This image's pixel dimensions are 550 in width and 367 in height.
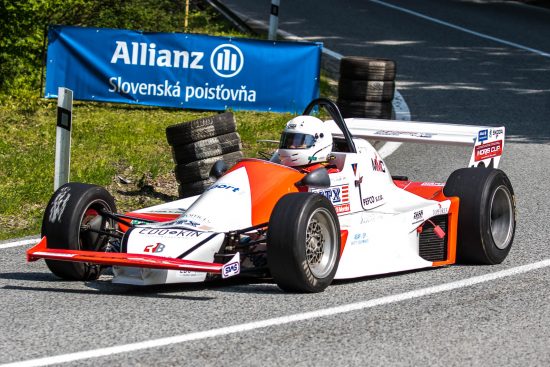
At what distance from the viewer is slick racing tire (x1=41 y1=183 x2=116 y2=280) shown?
834cm

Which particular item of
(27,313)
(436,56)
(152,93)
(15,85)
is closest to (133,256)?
(27,313)

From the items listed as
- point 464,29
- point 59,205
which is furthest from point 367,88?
point 464,29

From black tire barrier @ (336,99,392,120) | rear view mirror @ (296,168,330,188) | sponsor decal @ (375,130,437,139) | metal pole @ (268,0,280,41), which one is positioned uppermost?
metal pole @ (268,0,280,41)

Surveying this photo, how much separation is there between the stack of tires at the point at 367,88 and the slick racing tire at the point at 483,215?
17.6 ft

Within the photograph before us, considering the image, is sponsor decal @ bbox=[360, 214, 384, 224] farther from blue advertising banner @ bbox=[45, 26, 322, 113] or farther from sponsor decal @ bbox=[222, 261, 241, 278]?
blue advertising banner @ bbox=[45, 26, 322, 113]

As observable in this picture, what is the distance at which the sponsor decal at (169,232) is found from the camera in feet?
26.3

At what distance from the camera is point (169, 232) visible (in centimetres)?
809

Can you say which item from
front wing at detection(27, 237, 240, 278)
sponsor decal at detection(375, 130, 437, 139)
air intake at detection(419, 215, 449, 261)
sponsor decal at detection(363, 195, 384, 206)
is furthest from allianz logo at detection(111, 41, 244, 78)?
front wing at detection(27, 237, 240, 278)

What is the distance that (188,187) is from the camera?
459 inches

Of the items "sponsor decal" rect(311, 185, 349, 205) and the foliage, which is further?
the foliage

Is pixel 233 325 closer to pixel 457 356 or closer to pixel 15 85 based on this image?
pixel 457 356

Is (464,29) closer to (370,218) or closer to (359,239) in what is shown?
(370,218)

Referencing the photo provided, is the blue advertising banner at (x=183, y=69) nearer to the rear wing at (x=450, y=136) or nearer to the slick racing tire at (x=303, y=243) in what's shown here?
the rear wing at (x=450, y=136)

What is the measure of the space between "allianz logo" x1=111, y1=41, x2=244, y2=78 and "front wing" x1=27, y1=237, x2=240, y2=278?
7817 mm
